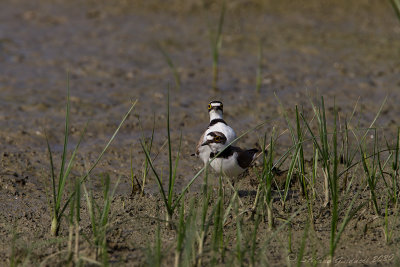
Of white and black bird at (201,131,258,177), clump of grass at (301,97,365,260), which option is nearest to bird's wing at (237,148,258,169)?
white and black bird at (201,131,258,177)

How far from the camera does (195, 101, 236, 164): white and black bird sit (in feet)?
17.9

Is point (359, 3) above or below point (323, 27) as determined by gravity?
above

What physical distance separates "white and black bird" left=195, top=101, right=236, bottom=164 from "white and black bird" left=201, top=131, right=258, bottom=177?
0.07m

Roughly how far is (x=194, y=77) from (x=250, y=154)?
322 cm

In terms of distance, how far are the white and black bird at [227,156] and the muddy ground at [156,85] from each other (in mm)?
274

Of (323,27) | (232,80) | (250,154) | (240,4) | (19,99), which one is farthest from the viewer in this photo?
(240,4)

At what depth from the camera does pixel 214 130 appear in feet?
18.5

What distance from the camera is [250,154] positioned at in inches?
211

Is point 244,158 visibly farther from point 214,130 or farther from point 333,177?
point 333,177

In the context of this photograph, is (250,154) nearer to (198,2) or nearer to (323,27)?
(323,27)

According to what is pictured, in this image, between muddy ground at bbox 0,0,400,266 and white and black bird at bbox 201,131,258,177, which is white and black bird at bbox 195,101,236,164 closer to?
white and black bird at bbox 201,131,258,177

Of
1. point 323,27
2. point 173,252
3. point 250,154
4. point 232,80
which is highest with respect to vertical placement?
point 323,27

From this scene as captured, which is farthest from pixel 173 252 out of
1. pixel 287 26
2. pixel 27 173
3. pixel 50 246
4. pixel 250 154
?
pixel 287 26

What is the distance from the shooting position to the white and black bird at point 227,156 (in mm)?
5219
